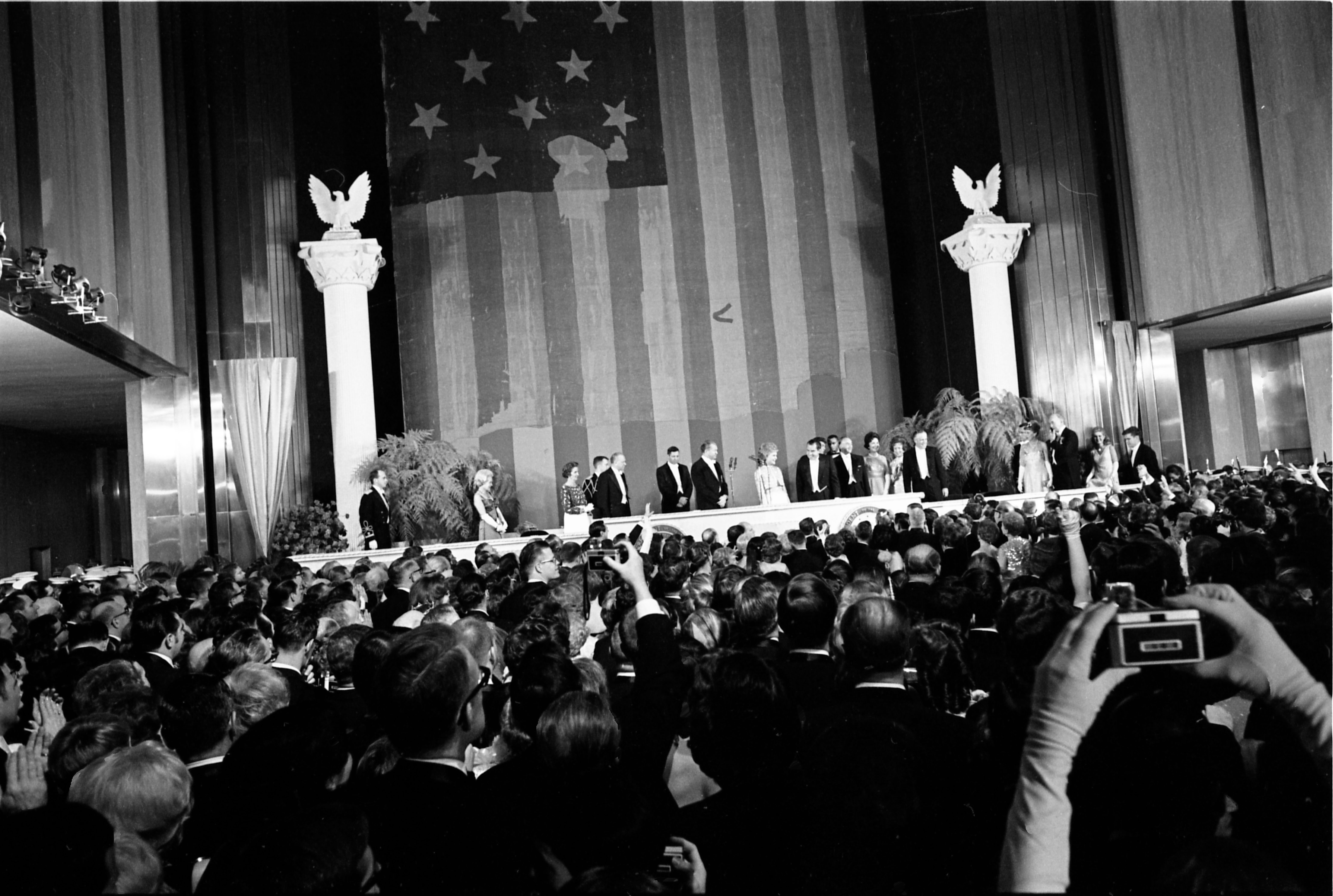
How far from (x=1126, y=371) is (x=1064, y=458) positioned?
1.89 metres

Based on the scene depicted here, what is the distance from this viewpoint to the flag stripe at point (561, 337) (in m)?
17.1

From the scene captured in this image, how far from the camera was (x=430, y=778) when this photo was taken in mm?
2361

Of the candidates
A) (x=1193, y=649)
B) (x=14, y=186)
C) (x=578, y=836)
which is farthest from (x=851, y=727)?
(x=14, y=186)

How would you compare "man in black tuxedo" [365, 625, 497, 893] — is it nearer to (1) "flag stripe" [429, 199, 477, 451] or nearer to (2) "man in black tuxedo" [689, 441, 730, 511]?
(2) "man in black tuxedo" [689, 441, 730, 511]

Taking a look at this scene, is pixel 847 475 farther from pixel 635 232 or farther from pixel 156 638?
pixel 156 638

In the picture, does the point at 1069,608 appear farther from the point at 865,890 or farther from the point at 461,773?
the point at 461,773

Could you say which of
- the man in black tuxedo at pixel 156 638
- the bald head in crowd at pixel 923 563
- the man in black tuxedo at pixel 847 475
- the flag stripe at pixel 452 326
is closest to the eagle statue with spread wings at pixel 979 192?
the man in black tuxedo at pixel 847 475

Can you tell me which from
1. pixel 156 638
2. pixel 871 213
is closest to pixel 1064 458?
pixel 871 213

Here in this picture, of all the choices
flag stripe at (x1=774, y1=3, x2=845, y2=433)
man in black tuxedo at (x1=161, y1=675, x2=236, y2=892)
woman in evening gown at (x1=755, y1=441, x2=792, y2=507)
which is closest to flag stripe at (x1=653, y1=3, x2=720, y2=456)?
flag stripe at (x1=774, y1=3, x2=845, y2=433)

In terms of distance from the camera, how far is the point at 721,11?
18312 millimetres

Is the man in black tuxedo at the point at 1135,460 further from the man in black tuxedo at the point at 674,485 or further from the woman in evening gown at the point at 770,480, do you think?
the man in black tuxedo at the point at 674,485

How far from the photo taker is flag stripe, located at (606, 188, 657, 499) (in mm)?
17344

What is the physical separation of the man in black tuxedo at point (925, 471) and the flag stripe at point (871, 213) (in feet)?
7.70

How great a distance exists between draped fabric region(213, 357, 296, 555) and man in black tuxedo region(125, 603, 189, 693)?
30.5ft
